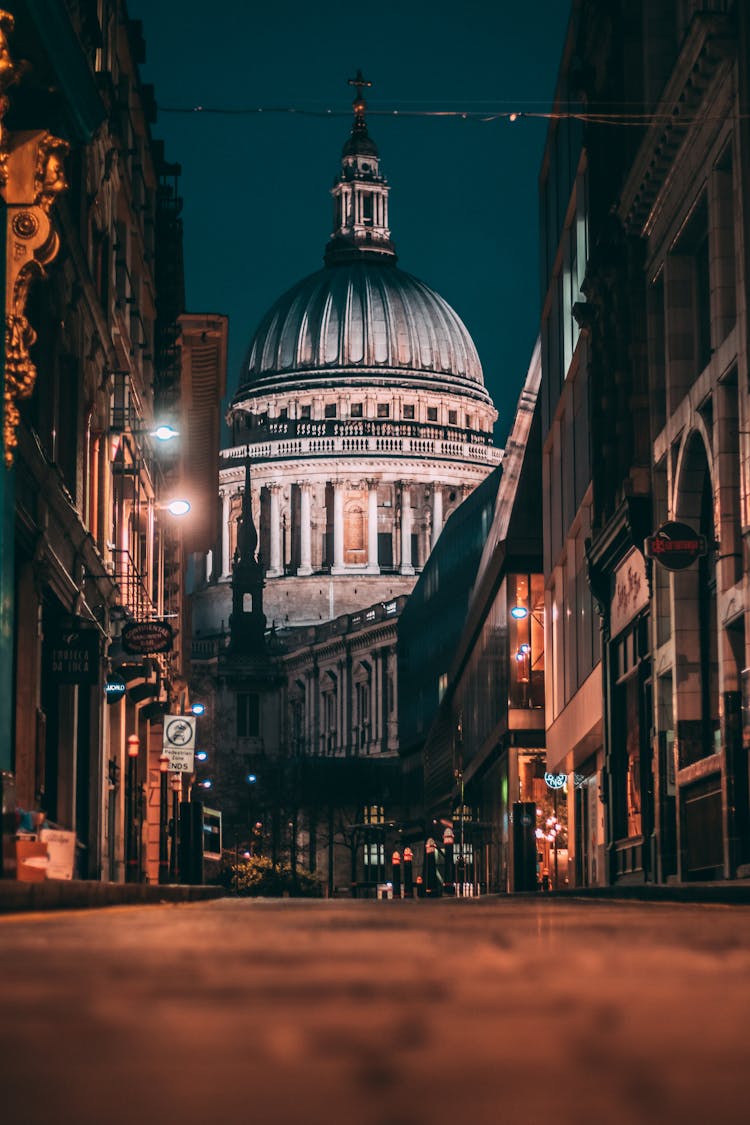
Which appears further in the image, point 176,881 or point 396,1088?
point 176,881

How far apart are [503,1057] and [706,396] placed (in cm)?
3281

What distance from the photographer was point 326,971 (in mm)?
2529

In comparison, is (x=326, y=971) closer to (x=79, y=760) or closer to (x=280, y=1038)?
(x=280, y=1038)

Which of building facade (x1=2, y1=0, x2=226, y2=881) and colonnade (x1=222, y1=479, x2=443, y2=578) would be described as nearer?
building facade (x1=2, y1=0, x2=226, y2=881)

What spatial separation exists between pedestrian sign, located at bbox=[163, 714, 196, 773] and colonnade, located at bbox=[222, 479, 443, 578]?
137m

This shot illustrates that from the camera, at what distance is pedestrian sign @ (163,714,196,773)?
176 ft

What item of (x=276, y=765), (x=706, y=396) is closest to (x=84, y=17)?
(x=706, y=396)

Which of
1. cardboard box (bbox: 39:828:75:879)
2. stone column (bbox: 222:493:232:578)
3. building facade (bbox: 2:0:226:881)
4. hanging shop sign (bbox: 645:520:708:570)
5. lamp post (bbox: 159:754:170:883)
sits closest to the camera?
cardboard box (bbox: 39:828:75:879)

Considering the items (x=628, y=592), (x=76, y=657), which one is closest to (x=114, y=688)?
(x=76, y=657)

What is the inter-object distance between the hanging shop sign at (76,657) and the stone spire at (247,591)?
142690 mm

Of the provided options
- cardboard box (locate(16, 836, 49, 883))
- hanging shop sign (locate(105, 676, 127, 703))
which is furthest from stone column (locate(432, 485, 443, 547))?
cardboard box (locate(16, 836, 49, 883))

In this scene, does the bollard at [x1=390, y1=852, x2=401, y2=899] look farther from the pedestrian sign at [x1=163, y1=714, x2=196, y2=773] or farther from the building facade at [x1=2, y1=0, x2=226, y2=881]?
the pedestrian sign at [x1=163, y1=714, x2=196, y2=773]

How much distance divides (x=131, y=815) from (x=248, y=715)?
5042 inches

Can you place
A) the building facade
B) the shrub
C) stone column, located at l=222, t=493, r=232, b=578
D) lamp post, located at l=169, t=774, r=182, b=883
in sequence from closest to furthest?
the building facade < lamp post, located at l=169, t=774, r=182, b=883 < the shrub < stone column, located at l=222, t=493, r=232, b=578
